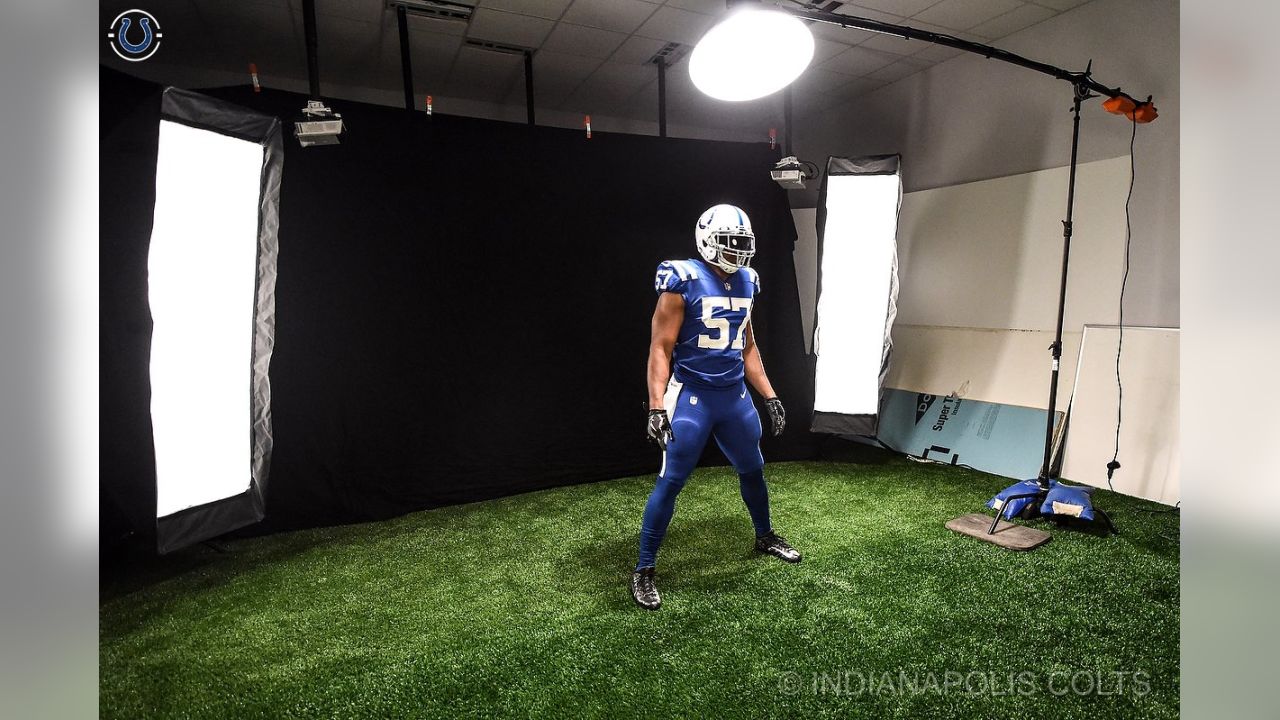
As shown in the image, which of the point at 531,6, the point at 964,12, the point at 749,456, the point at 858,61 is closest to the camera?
the point at 749,456

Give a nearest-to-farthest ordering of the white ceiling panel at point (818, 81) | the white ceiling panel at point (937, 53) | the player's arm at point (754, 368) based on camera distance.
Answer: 1. the player's arm at point (754, 368)
2. the white ceiling panel at point (937, 53)
3. the white ceiling panel at point (818, 81)

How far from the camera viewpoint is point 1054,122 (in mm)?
3924

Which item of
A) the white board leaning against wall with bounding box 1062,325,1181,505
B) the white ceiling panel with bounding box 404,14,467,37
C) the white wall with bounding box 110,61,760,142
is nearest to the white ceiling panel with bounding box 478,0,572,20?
the white ceiling panel with bounding box 404,14,467,37

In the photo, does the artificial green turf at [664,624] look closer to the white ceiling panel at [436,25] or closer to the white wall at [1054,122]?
the white wall at [1054,122]

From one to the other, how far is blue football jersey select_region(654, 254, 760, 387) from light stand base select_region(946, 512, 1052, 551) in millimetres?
1395

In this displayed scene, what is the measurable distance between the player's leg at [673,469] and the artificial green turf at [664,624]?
18cm

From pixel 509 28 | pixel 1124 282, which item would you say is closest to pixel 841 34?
pixel 509 28

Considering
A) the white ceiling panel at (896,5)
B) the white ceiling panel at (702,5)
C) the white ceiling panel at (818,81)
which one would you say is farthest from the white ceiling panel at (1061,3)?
the white ceiling panel at (702,5)

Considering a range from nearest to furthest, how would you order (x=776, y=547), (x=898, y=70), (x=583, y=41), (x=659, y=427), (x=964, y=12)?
(x=659, y=427), (x=776, y=547), (x=964, y=12), (x=583, y=41), (x=898, y=70)

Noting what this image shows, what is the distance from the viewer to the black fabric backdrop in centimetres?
324

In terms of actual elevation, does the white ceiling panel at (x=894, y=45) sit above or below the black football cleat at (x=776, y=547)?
above

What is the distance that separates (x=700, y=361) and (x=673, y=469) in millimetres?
438

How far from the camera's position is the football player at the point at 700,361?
2492 mm
